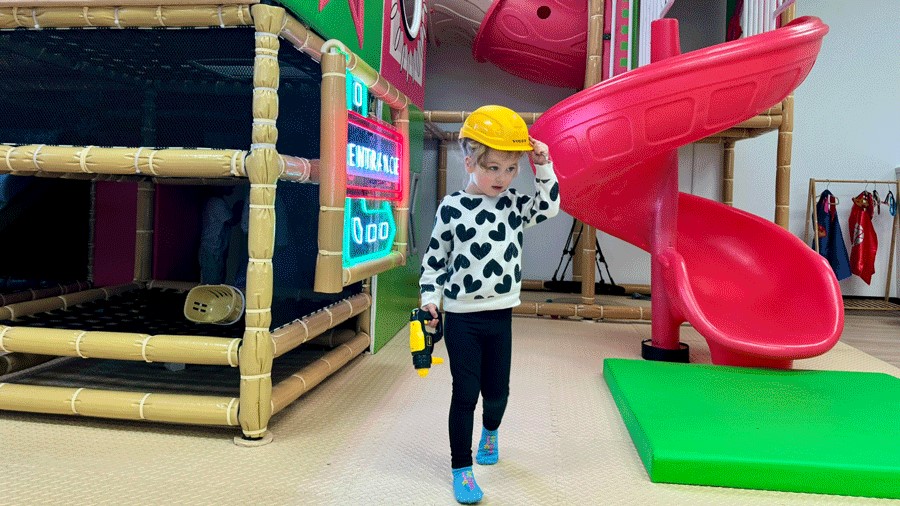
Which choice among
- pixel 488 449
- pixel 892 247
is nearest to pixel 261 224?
pixel 488 449

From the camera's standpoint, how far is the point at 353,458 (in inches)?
77.0

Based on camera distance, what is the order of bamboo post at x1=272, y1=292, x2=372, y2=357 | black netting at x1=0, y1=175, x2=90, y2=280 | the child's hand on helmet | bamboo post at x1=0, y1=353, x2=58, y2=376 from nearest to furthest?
the child's hand on helmet < bamboo post at x1=272, y1=292, x2=372, y2=357 < bamboo post at x1=0, y1=353, x2=58, y2=376 < black netting at x1=0, y1=175, x2=90, y2=280

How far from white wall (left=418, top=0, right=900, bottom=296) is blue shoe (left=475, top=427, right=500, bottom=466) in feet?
12.2

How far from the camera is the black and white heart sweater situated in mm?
1757

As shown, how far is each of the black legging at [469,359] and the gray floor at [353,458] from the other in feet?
0.49

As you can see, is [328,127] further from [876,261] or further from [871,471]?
[876,261]

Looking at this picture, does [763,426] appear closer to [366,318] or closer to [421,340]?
[421,340]

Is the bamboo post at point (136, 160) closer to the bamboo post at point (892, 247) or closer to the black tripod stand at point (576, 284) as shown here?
the black tripod stand at point (576, 284)

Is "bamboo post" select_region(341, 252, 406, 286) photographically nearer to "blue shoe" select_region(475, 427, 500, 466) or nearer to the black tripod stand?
"blue shoe" select_region(475, 427, 500, 466)

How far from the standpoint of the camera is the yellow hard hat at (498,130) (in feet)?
5.56

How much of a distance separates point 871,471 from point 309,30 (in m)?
2.10

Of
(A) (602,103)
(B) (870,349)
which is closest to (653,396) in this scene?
(A) (602,103)

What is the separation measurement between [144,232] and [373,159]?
1696mm

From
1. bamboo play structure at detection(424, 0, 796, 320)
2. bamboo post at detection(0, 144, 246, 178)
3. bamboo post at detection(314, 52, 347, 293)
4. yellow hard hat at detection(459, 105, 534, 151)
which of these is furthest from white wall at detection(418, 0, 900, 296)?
yellow hard hat at detection(459, 105, 534, 151)
